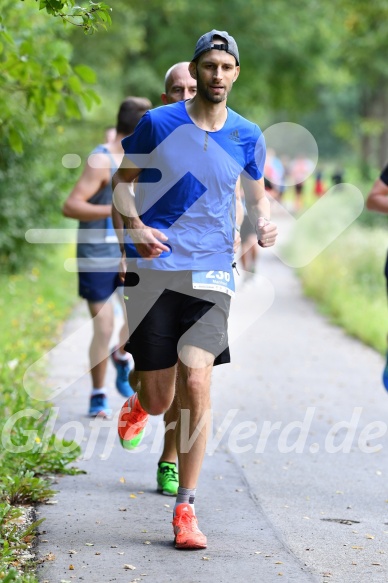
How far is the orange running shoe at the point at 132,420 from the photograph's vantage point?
19.1 ft

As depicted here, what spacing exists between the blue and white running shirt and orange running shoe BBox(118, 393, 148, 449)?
90cm

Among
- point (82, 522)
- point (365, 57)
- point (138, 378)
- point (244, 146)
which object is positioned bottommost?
point (82, 522)

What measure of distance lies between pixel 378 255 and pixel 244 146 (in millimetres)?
12473

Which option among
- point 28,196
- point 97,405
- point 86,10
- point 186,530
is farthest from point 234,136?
point 28,196

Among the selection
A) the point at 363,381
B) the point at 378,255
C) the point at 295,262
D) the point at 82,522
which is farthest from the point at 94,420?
the point at 295,262

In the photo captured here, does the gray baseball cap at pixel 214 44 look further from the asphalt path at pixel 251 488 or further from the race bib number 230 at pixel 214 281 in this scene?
the asphalt path at pixel 251 488

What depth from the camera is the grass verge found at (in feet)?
16.1

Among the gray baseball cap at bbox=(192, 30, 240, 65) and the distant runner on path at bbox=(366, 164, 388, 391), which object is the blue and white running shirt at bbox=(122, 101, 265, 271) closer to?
the gray baseball cap at bbox=(192, 30, 240, 65)

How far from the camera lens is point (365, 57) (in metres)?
21.5

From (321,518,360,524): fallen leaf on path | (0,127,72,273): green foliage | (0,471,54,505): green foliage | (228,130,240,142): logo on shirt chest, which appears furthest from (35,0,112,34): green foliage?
(0,127,72,273): green foliage

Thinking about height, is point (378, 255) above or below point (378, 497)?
above

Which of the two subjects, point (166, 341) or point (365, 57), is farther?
point (365, 57)

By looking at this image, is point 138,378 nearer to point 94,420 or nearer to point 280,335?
point 94,420

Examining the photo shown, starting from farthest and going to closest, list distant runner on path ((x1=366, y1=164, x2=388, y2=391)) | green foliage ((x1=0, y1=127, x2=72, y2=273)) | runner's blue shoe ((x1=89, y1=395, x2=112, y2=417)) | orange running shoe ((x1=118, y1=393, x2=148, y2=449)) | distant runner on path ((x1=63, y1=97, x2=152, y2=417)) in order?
green foliage ((x1=0, y1=127, x2=72, y2=273)) < runner's blue shoe ((x1=89, y1=395, x2=112, y2=417)) < distant runner on path ((x1=63, y1=97, x2=152, y2=417)) < distant runner on path ((x1=366, y1=164, x2=388, y2=391)) < orange running shoe ((x1=118, y1=393, x2=148, y2=449))
